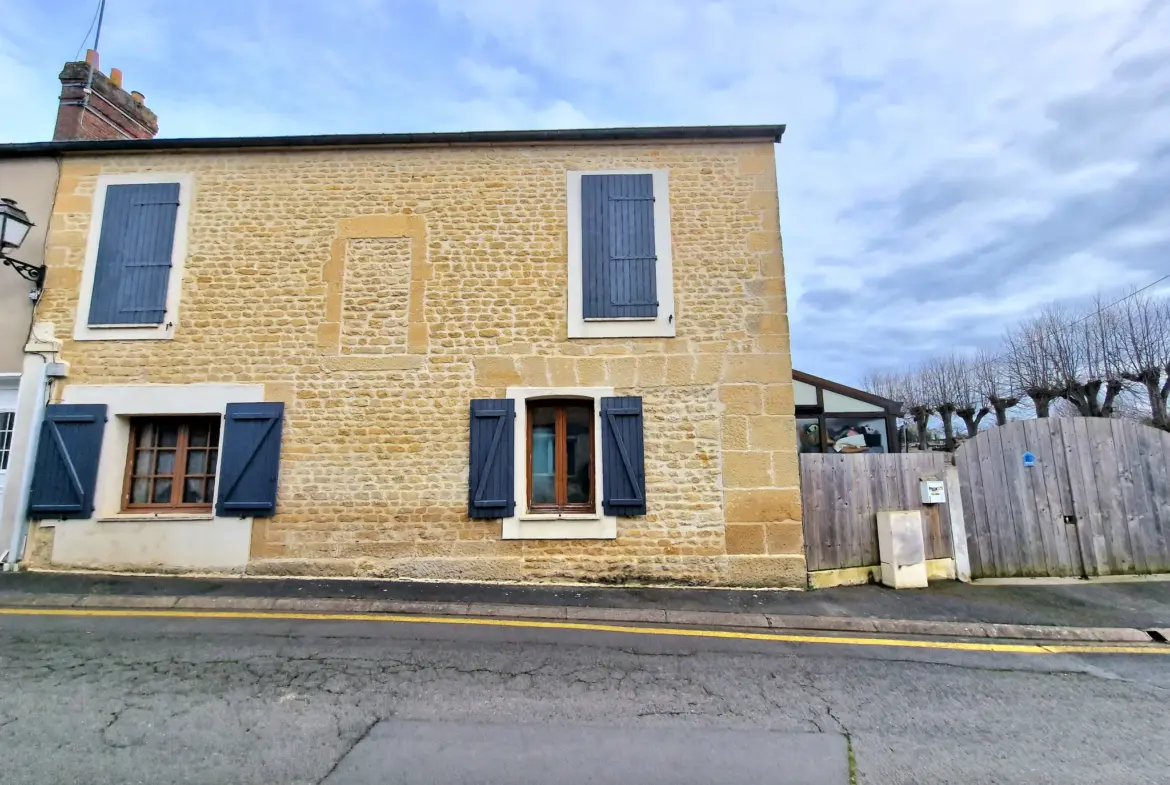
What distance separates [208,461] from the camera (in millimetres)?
7441

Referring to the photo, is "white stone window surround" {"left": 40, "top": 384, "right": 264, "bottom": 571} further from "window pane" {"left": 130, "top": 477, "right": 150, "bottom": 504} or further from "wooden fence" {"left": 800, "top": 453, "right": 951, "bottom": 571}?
"wooden fence" {"left": 800, "top": 453, "right": 951, "bottom": 571}

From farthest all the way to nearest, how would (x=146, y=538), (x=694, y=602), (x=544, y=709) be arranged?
(x=146, y=538), (x=694, y=602), (x=544, y=709)

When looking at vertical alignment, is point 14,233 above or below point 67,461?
above

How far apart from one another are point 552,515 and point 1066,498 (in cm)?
683

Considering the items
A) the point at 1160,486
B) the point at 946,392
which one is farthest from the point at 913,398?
the point at 1160,486

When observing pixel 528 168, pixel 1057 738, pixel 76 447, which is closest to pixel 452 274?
pixel 528 168

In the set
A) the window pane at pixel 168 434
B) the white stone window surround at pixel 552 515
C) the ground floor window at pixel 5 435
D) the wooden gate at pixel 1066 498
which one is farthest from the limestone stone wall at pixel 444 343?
the wooden gate at pixel 1066 498

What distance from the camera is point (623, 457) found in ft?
23.0

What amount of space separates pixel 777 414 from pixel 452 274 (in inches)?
186

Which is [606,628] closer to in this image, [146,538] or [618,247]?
[618,247]

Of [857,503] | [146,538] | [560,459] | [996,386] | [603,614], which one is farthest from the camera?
[996,386]

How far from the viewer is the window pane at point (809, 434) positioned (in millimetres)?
14411

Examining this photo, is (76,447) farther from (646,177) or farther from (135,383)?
(646,177)

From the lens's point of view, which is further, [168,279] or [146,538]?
[168,279]
